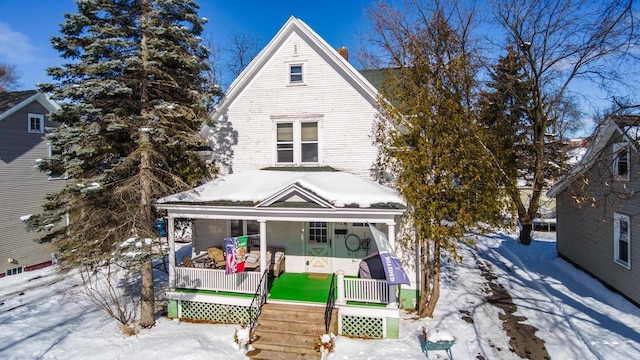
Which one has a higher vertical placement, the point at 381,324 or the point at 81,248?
the point at 81,248

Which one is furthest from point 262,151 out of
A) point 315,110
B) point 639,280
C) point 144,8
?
point 639,280

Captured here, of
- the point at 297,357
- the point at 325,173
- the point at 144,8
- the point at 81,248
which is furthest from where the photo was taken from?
the point at 325,173

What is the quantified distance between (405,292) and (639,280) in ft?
25.2

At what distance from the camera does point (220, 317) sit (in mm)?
11164

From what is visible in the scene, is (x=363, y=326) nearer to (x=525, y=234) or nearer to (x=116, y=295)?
(x=116, y=295)

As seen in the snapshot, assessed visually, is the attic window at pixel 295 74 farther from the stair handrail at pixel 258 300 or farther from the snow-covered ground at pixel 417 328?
the snow-covered ground at pixel 417 328

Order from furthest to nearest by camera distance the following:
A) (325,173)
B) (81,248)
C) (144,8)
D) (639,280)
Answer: (325,173) → (639,280) → (144,8) → (81,248)

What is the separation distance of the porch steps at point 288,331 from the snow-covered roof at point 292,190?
3.13 metres

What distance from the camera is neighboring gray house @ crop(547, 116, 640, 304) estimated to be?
12008 mm

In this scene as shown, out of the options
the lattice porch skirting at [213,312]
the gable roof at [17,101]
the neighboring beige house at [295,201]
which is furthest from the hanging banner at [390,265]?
the gable roof at [17,101]

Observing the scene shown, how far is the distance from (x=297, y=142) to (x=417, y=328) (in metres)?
7.67

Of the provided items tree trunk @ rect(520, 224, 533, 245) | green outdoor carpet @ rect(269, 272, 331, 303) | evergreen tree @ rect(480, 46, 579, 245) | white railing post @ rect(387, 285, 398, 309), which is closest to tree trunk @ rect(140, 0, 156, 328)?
green outdoor carpet @ rect(269, 272, 331, 303)

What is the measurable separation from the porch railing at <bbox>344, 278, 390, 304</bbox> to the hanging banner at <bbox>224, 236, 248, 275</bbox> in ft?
10.6

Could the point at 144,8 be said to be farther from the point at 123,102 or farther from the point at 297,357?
the point at 297,357
